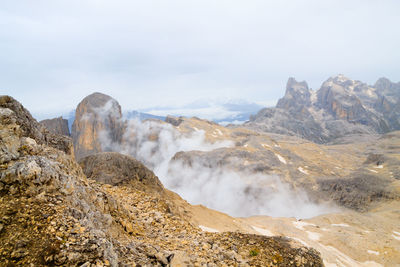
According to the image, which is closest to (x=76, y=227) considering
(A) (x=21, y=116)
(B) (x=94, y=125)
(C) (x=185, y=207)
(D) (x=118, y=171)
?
Answer: (A) (x=21, y=116)

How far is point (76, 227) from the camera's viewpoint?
720cm

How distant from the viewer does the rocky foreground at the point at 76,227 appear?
6.43 metres

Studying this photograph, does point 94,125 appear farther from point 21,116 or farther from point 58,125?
point 21,116

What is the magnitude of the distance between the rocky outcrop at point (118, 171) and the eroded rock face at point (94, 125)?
105 metres

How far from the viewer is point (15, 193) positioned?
761cm

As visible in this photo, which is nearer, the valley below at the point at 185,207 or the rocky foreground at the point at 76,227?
the rocky foreground at the point at 76,227

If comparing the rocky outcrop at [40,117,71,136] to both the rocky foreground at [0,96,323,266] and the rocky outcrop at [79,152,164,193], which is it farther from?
the rocky foreground at [0,96,323,266]

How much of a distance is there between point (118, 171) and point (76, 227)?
1810 cm

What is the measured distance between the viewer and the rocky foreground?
6.43 m

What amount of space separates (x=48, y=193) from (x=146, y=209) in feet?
24.3

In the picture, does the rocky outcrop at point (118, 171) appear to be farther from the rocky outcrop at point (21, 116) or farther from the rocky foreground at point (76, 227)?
the rocky outcrop at point (21, 116)

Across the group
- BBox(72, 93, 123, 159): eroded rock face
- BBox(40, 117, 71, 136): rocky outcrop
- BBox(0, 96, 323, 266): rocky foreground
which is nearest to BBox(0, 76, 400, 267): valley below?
BBox(0, 96, 323, 266): rocky foreground

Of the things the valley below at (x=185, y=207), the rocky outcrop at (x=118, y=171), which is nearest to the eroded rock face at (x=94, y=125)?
the valley below at (x=185, y=207)

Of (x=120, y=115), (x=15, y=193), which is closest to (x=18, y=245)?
(x=15, y=193)
